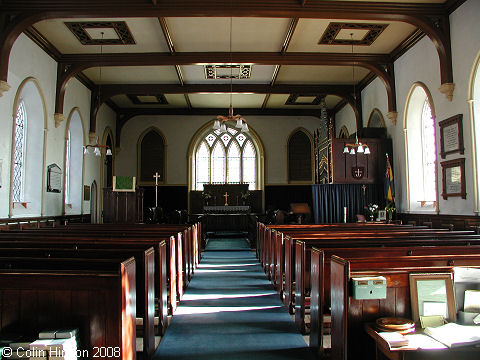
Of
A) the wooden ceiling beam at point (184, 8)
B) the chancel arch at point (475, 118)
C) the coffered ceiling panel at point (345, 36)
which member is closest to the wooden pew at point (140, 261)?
the wooden ceiling beam at point (184, 8)

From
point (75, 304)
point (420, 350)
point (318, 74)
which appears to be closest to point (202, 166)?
point (318, 74)

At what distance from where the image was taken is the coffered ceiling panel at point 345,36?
858 centimetres

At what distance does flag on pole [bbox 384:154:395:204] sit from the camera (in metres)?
10.1

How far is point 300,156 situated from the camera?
1655 cm

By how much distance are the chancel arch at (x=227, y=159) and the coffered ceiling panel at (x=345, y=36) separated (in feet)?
23.5

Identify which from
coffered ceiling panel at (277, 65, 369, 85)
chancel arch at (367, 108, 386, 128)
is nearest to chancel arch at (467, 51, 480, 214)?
chancel arch at (367, 108, 386, 128)

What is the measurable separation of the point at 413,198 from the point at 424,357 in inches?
305

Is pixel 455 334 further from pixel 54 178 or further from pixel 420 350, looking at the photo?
pixel 54 178

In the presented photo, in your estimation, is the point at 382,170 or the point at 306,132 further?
the point at 306,132

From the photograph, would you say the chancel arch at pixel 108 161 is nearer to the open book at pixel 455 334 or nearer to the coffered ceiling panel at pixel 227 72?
the coffered ceiling panel at pixel 227 72

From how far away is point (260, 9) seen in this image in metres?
7.33

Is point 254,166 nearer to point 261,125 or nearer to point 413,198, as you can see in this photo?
point 261,125

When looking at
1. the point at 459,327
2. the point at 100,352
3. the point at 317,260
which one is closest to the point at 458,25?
the point at 317,260

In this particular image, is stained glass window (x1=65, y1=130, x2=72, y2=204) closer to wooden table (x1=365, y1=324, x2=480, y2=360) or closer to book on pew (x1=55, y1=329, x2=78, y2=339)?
book on pew (x1=55, y1=329, x2=78, y2=339)
